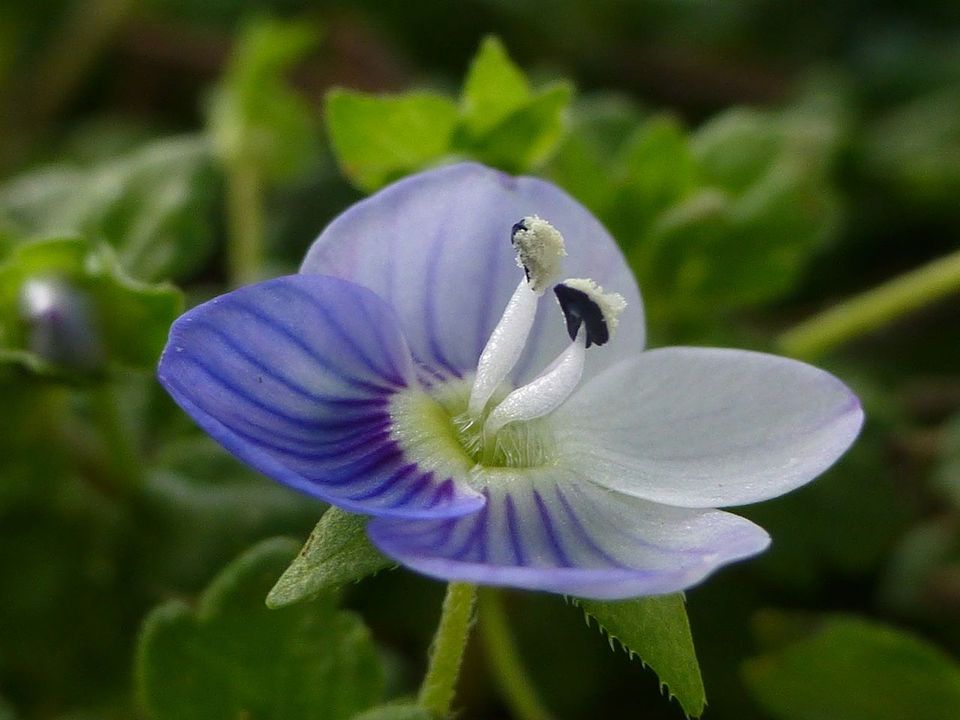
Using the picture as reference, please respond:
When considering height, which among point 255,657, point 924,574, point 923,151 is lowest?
point 924,574

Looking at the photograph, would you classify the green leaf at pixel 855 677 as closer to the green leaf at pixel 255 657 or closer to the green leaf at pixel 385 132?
the green leaf at pixel 255 657

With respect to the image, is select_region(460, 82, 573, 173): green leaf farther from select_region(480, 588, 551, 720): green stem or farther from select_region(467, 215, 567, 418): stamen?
select_region(480, 588, 551, 720): green stem

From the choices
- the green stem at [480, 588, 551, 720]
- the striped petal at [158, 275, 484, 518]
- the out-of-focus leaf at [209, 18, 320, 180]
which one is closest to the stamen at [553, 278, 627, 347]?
the striped petal at [158, 275, 484, 518]

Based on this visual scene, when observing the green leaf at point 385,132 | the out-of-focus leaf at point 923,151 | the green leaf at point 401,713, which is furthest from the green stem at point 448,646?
the out-of-focus leaf at point 923,151

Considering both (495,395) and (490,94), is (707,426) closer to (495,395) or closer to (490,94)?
(495,395)

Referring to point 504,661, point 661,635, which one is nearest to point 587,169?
point 504,661

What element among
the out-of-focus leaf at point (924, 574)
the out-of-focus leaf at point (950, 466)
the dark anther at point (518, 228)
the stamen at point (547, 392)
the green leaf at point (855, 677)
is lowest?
the out-of-focus leaf at point (924, 574)

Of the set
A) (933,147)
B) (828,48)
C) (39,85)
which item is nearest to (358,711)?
(933,147)

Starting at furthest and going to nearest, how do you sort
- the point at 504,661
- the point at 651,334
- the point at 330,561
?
1. the point at 651,334
2. the point at 504,661
3. the point at 330,561
